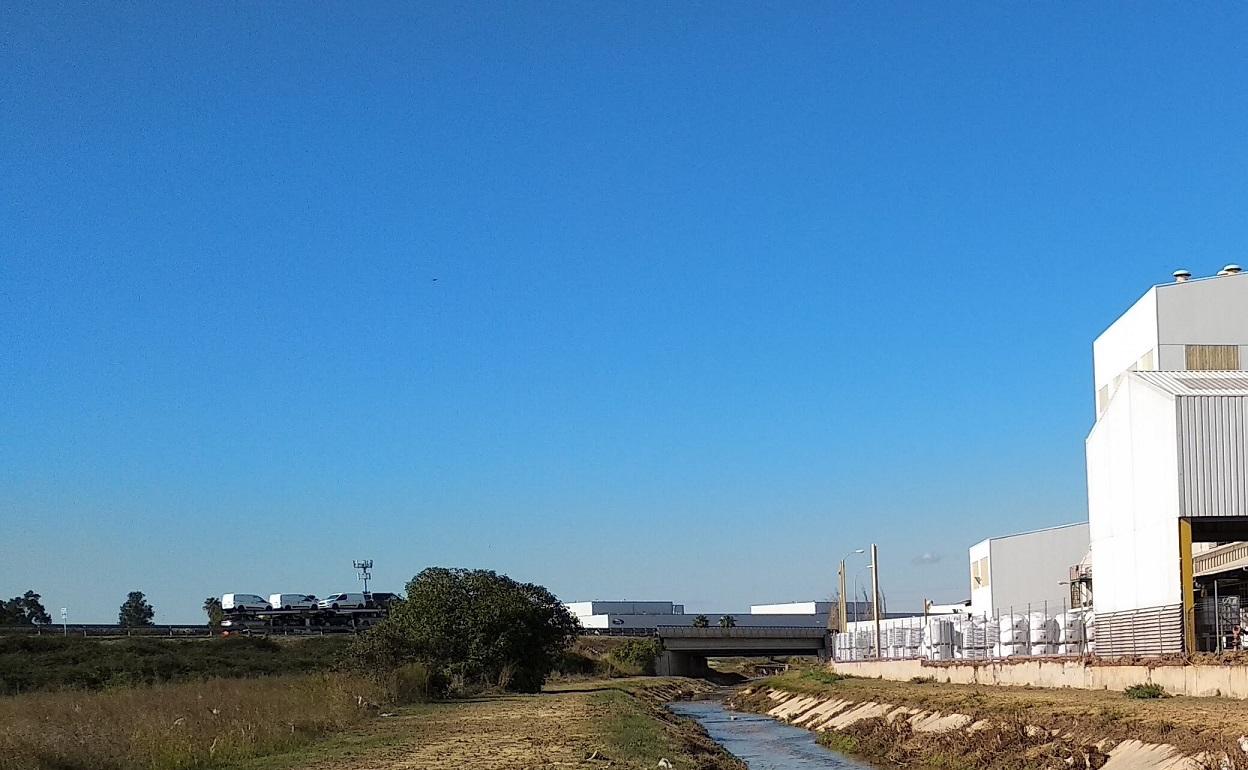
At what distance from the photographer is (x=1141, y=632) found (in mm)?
44375

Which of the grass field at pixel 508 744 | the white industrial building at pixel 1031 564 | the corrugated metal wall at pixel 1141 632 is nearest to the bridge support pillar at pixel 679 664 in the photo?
the white industrial building at pixel 1031 564

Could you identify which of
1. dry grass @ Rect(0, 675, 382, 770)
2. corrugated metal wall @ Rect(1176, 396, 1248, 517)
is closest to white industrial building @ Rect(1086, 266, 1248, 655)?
corrugated metal wall @ Rect(1176, 396, 1248, 517)

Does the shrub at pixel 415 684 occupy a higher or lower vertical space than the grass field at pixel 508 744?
lower

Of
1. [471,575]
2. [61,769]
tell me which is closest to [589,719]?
[61,769]

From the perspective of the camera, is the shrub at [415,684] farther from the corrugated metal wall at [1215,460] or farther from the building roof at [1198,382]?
the corrugated metal wall at [1215,460]

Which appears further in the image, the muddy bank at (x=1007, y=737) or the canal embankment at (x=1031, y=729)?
the canal embankment at (x=1031, y=729)

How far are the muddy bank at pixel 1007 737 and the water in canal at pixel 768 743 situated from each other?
1.00m

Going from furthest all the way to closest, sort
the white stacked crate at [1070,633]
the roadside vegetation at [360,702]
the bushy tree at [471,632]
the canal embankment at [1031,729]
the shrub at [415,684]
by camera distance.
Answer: the bushy tree at [471,632] → the shrub at [415,684] → the white stacked crate at [1070,633] → the roadside vegetation at [360,702] → the canal embankment at [1031,729]

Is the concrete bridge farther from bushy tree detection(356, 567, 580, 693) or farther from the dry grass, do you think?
the dry grass

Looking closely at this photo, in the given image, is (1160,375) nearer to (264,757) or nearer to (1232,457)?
(1232,457)

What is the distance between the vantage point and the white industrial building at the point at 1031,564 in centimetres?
9750

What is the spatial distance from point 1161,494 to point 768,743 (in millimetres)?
17698

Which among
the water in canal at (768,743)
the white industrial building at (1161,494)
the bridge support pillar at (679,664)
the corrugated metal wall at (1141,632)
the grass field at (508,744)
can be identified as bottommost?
the bridge support pillar at (679,664)

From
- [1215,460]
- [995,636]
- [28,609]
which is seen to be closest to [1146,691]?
[1215,460]
